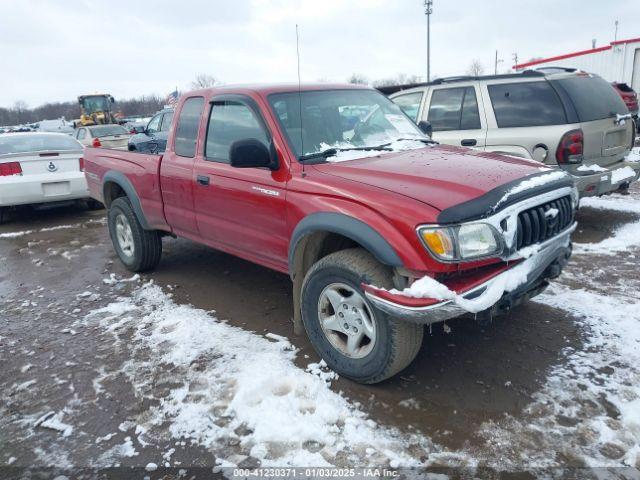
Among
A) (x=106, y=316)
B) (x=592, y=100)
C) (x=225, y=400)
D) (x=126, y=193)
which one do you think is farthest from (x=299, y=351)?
(x=592, y=100)

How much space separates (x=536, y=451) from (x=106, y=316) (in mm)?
3624

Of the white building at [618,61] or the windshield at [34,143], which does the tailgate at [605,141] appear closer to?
the windshield at [34,143]

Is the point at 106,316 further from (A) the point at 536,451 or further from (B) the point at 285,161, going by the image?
(A) the point at 536,451

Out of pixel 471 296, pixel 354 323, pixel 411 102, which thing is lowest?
pixel 354 323

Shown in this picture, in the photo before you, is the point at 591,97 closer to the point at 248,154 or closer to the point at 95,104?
the point at 248,154

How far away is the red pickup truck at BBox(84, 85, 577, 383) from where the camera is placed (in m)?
2.67

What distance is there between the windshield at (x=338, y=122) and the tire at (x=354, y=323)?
2.99 ft

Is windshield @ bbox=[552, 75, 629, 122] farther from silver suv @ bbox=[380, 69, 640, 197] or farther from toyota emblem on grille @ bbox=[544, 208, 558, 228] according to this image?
toyota emblem on grille @ bbox=[544, 208, 558, 228]

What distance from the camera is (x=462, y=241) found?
2641 mm

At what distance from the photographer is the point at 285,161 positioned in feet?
11.2

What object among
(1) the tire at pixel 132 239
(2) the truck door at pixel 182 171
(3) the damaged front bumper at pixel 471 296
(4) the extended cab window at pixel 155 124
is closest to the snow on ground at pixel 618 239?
(3) the damaged front bumper at pixel 471 296

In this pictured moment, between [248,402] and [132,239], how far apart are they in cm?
300

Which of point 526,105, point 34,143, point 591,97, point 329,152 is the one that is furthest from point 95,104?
point 329,152

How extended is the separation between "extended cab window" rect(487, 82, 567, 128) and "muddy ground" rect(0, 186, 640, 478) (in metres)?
1.50
